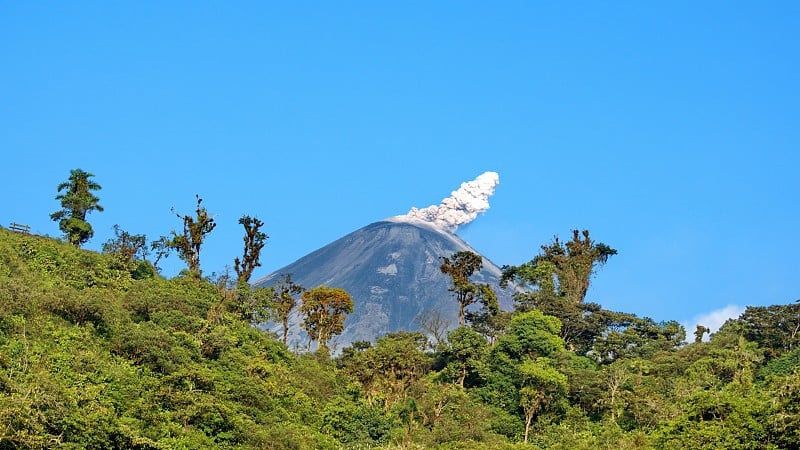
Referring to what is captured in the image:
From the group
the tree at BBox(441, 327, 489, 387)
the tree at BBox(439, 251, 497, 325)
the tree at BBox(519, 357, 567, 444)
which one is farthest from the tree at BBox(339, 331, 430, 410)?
the tree at BBox(439, 251, 497, 325)

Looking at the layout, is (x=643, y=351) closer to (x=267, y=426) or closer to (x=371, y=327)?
(x=267, y=426)

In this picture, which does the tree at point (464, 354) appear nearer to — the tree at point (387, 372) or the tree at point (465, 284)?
the tree at point (387, 372)

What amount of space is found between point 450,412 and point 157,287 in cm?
1602

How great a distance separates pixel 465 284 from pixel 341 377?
1261cm

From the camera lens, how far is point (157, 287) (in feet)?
181

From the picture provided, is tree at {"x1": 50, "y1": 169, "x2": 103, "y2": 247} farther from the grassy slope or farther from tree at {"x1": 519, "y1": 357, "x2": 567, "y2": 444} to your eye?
tree at {"x1": 519, "y1": 357, "x2": 567, "y2": 444}

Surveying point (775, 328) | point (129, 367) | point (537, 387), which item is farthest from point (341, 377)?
point (775, 328)

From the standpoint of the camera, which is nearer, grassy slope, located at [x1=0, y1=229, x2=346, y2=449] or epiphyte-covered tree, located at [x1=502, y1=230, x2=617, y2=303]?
grassy slope, located at [x1=0, y1=229, x2=346, y2=449]

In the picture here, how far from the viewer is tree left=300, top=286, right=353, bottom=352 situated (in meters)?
64.4

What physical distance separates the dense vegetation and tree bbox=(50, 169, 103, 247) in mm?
512

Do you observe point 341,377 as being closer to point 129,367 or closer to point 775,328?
point 129,367

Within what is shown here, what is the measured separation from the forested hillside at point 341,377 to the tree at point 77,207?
110 inches

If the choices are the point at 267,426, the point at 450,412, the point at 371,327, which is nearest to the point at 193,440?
the point at 267,426

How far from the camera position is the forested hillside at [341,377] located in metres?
37.8
